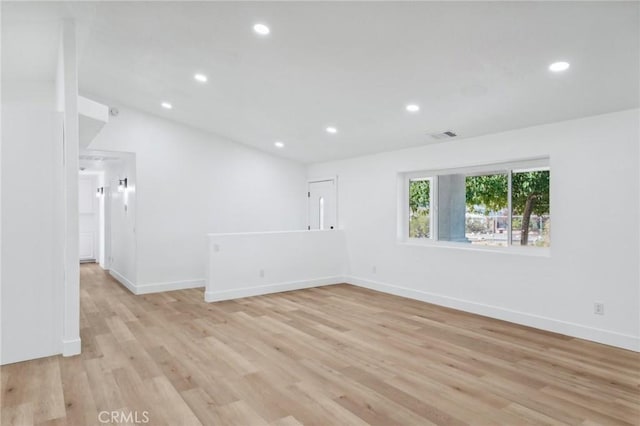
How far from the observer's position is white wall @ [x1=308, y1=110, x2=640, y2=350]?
3.82 metres

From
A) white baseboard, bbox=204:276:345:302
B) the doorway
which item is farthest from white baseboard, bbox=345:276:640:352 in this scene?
the doorway

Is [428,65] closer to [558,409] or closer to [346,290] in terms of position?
[558,409]

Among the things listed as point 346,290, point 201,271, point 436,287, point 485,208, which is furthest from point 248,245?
point 485,208

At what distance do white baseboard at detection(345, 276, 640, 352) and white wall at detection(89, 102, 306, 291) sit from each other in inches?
118

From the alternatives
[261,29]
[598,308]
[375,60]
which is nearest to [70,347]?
[261,29]

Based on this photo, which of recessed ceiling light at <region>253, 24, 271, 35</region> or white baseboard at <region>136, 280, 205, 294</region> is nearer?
recessed ceiling light at <region>253, 24, 271, 35</region>

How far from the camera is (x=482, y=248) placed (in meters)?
5.20

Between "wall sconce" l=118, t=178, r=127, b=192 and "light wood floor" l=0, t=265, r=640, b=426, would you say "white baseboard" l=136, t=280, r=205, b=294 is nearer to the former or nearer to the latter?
"light wood floor" l=0, t=265, r=640, b=426

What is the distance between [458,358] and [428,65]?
2.68m

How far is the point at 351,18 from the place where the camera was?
2.99m

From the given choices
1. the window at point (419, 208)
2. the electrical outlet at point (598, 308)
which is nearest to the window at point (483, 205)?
the window at point (419, 208)

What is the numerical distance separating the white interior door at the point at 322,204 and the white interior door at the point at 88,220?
607 cm

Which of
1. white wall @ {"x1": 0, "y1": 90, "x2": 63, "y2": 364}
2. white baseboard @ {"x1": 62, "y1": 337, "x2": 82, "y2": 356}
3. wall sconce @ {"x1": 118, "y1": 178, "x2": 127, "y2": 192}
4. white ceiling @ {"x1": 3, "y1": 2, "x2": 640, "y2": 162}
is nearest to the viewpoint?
white ceiling @ {"x1": 3, "y1": 2, "x2": 640, "y2": 162}

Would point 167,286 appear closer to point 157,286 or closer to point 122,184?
point 157,286
